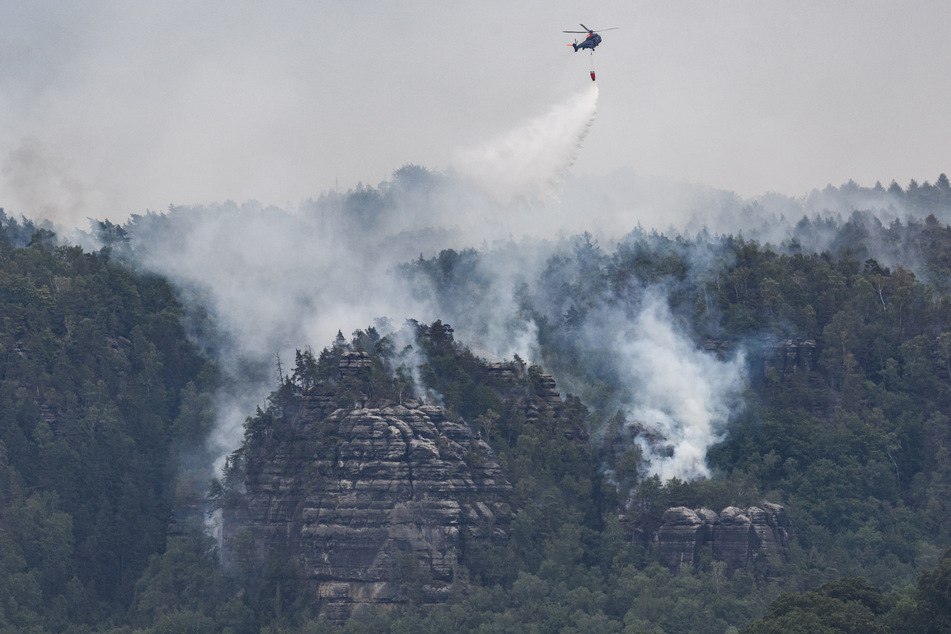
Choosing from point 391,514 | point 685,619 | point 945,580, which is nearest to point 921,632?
point 945,580

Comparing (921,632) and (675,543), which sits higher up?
(675,543)

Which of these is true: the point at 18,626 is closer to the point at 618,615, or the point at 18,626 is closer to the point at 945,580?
the point at 618,615

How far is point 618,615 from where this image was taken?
19262 cm

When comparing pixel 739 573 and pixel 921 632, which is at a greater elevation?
pixel 739 573

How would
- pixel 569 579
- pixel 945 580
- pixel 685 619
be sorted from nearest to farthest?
pixel 945 580 → pixel 685 619 → pixel 569 579

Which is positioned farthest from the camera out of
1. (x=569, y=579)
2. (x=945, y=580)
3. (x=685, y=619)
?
(x=569, y=579)

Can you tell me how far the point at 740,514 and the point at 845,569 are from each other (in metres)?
11.1

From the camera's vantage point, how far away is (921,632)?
518 ft

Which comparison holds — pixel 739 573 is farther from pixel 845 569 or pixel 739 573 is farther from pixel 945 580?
pixel 945 580

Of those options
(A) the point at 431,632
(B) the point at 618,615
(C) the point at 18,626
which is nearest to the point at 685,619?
(B) the point at 618,615

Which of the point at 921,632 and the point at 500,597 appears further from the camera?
the point at 500,597

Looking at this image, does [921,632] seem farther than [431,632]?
No

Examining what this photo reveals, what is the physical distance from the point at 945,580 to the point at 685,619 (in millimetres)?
34176

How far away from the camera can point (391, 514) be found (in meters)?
200
